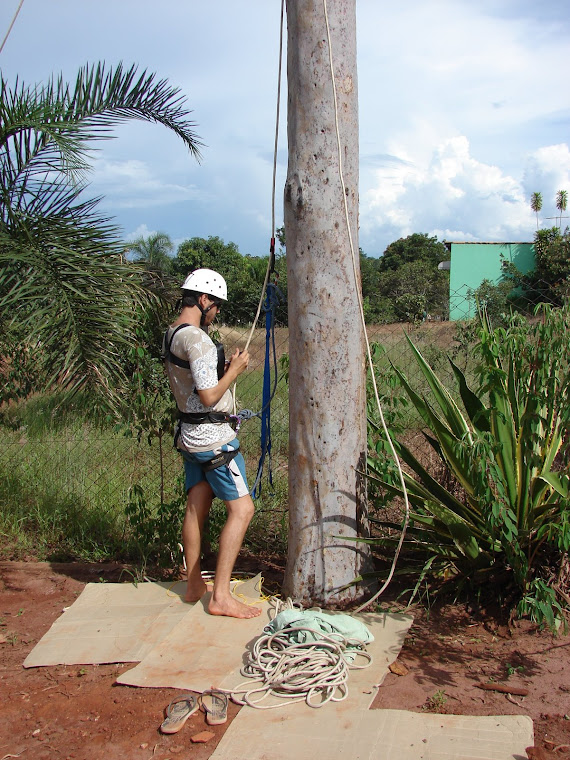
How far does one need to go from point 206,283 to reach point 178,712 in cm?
212

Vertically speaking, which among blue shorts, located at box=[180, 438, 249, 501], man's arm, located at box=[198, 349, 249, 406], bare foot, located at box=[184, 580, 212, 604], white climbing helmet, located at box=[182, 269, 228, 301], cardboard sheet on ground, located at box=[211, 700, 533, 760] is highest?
white climbing helmet, located at box=[182, 269, 228, 301]

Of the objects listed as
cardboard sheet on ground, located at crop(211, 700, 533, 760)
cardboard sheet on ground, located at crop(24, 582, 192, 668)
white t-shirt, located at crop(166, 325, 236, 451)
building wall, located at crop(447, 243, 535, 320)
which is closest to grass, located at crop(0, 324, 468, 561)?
white t-shirt, located at crop(166, 325, 236, 451)

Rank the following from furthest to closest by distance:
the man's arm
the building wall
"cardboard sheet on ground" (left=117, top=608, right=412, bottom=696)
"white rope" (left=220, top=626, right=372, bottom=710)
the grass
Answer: the building wall < the grass < the man's arm < "cardboard sheet on ground" (left=117, top=608, right=412, bottom=696) < "white rope" (left=220, top=626, right=372, bottom=710)

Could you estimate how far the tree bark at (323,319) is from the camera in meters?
3.59

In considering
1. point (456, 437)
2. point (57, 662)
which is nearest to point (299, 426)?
point (456, 437)

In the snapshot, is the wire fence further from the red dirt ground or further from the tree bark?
the red dirt ground

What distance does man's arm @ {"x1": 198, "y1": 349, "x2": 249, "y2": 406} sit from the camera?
3.54 meters

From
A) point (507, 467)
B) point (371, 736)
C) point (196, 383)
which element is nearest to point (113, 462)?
point (196, 383)

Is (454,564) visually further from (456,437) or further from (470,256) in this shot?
(470,256)

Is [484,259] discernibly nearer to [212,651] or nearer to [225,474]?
[225,474]

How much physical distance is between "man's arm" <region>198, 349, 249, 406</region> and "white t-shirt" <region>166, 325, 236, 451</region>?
3 cm

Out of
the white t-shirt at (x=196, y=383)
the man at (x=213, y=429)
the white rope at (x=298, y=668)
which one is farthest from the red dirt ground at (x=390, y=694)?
the white t-shirt at (x=196, y=383)

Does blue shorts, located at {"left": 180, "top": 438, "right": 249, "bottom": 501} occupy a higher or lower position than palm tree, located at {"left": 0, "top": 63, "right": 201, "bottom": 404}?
lower

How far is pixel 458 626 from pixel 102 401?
2.24 metres
